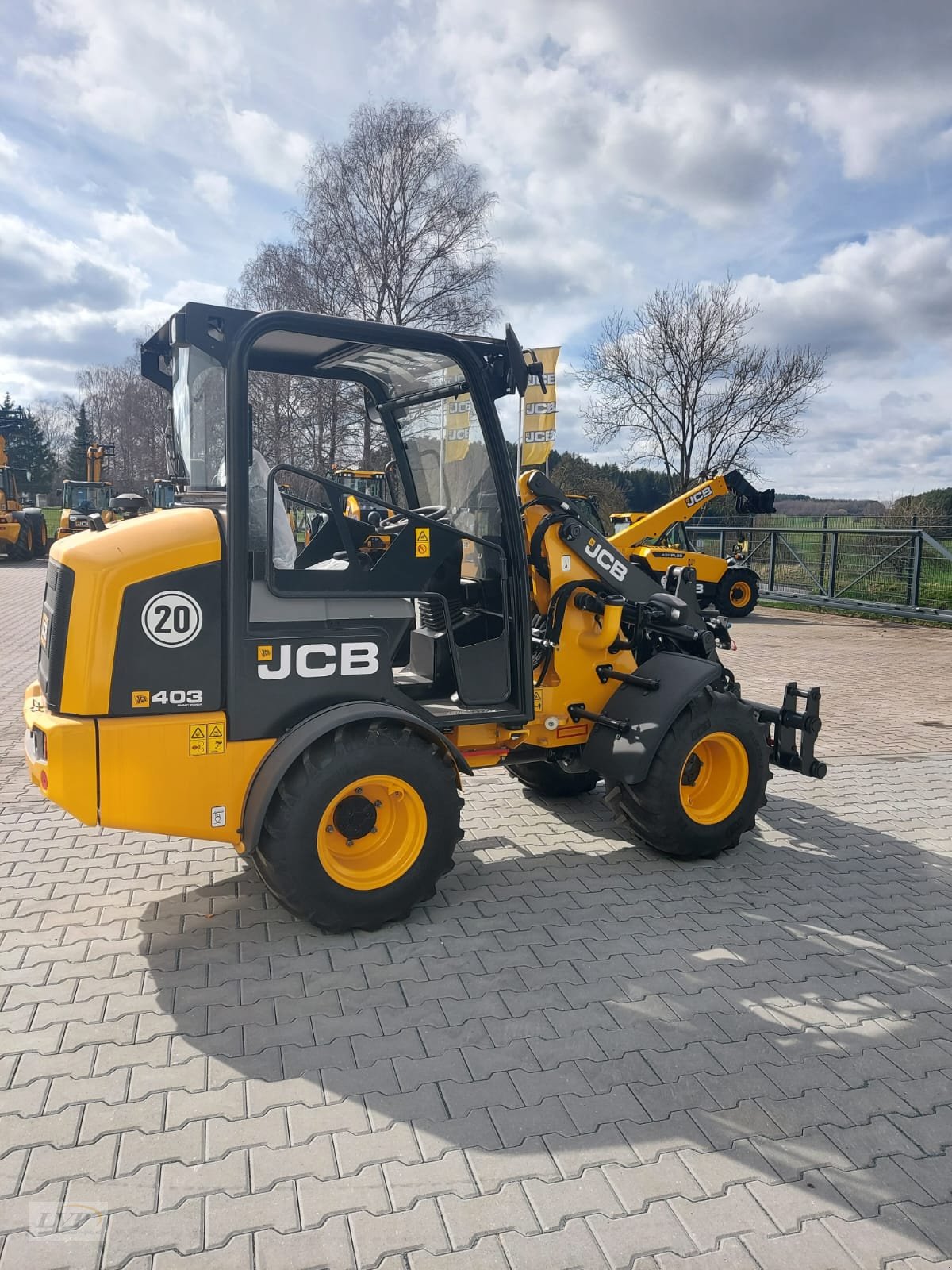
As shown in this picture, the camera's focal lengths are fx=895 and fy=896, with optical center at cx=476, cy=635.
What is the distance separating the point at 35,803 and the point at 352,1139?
3.79m

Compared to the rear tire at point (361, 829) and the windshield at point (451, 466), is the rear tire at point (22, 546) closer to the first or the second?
the windshield at point (451, 466)

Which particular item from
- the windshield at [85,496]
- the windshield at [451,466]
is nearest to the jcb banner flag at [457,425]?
the windshield at [451,466]

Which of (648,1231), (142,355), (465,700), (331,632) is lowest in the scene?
(648,1231)

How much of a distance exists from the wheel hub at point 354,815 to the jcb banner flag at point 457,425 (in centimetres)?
181

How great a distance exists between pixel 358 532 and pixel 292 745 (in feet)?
4.33

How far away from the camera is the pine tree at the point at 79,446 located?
179 feet

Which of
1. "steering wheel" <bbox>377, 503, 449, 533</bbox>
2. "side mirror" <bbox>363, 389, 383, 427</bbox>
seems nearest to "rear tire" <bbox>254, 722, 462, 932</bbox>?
"steering wheel" <bbox>377, 503, 449, 533</bbox>

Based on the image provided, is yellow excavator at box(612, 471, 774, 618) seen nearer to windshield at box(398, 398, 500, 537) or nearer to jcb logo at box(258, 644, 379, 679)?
windshield at box(398, 398, 500, 537)

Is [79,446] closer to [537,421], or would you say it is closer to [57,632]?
[537,421]

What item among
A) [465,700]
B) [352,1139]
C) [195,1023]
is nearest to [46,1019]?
[195,1023]

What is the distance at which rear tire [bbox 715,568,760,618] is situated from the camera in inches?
688

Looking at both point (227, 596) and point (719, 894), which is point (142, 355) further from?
point (719, 894)

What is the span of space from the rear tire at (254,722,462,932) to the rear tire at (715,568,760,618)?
1430 cm

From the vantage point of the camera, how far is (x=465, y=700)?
4398 mm
